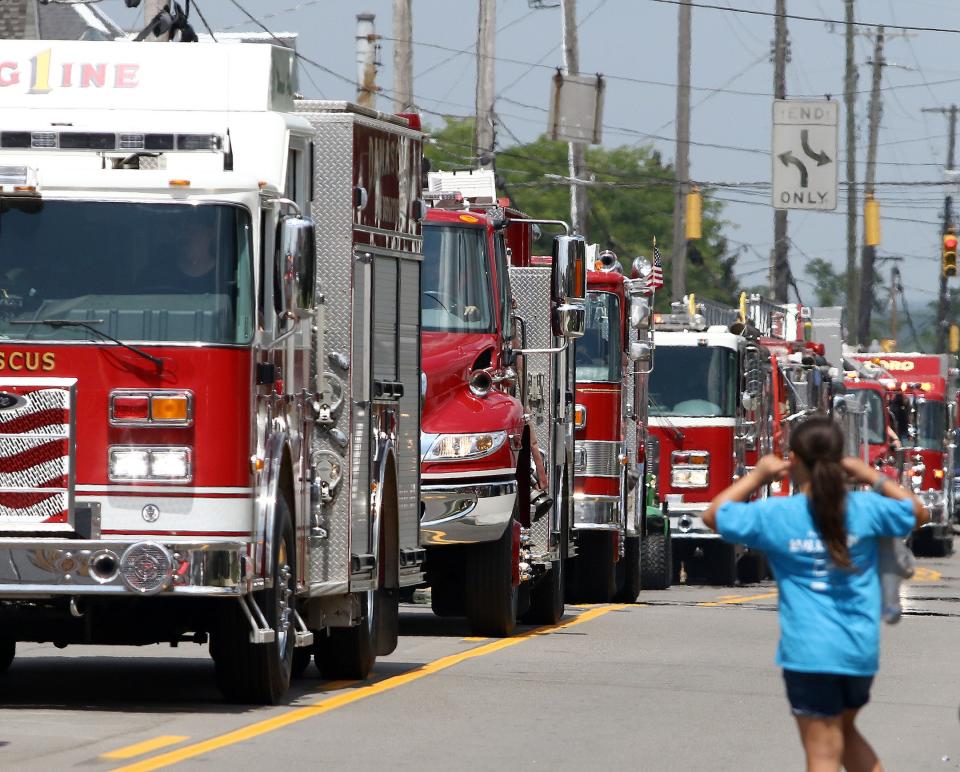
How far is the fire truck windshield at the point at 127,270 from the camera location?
11898mm

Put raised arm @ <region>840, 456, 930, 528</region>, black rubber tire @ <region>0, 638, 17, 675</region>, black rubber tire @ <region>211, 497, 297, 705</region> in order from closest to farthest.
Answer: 1. raised arm @ <region>840, 456, 930, 528</region>
2. black rubber tire @ <region>211, 497, 297, 705</region>
3. black rubber tire @ <region>0, 638, 17, 675</region>

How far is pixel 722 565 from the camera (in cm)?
3016

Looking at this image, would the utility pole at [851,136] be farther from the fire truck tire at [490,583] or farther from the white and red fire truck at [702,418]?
the fire truck tire at [490,583]

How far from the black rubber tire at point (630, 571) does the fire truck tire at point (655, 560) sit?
2099 mm

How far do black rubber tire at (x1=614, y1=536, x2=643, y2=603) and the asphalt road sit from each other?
5.80 meters

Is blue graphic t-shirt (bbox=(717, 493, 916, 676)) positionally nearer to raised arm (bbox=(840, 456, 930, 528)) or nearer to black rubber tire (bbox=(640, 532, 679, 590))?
raised arm (bbox=(840, 456, 930, 528))

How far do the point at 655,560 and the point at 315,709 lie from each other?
15.3 m

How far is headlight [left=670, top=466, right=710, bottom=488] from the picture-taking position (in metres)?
29.0

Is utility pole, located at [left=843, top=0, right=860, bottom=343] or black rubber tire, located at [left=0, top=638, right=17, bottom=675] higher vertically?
utility pole, located at [left=843, top=0, right=860, bottom=343]

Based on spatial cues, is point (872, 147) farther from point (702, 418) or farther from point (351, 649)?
point (351, 649)

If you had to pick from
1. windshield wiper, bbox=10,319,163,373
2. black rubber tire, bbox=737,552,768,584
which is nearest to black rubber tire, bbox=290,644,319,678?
windshield wiper, bbox=10,319,163,373

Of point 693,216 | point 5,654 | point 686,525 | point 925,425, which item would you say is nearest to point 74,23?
point 693,216

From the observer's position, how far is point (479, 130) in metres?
35.1

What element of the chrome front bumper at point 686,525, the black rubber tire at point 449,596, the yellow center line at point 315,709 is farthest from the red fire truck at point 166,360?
the chrome front bumper at point 686,525
